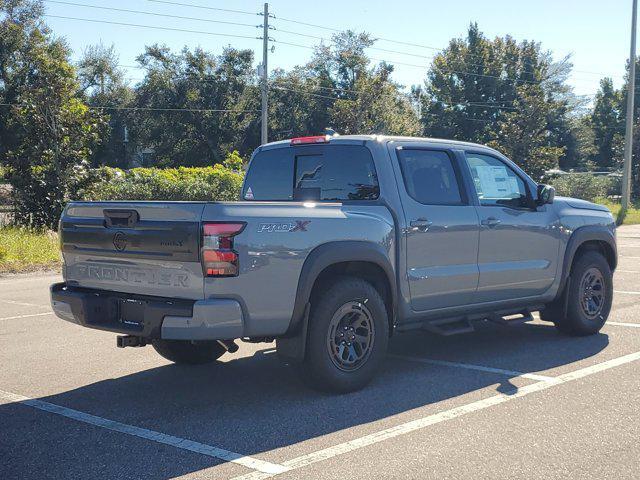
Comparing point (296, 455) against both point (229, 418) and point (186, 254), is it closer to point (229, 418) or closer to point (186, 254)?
point (229, 418)

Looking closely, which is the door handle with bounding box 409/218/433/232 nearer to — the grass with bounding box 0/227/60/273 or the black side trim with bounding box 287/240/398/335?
Result: the black side trim with bounding box 287/240/398/335

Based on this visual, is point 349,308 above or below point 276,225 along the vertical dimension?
below

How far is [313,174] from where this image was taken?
6.45 meters

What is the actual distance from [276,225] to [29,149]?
1481cm

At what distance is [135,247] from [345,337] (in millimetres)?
1680

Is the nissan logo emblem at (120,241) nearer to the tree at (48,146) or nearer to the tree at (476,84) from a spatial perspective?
the tree at (48,146)

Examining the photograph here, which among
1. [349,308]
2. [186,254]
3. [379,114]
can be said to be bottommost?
[349,308]

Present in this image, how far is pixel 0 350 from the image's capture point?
721 centimetres

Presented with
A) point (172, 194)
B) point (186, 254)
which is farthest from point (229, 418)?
point (172, 194)

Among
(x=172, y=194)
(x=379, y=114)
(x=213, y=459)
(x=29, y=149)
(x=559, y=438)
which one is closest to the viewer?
(x=213, y=459)

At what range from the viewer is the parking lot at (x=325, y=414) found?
13.6ft

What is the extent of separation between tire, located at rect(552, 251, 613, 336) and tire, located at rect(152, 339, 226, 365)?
3.58 metres

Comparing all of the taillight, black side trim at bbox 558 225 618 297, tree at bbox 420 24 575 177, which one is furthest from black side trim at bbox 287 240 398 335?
tree at bbox 420 24 575 177

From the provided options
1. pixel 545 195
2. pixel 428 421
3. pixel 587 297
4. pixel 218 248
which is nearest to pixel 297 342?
pixel 218 248
